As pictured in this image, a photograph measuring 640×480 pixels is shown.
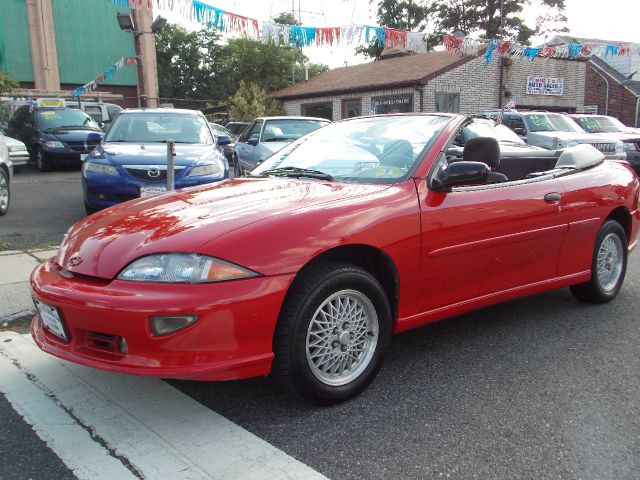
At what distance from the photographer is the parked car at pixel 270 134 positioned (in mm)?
11070

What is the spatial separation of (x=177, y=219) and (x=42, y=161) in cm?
1451

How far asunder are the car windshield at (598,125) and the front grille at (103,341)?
14.8 metres

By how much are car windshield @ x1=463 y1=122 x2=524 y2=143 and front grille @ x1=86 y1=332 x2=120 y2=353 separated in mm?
7807

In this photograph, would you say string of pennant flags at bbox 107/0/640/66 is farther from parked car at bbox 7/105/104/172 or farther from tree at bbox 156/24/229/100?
tree at bbox 156/24/229/100

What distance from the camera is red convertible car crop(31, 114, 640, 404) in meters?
2.52

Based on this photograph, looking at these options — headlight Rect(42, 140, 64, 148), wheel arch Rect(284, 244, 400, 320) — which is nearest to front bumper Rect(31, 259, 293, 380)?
wheel arch Rect(284, 244, 400, 320)

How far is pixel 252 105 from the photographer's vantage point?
1088 inches

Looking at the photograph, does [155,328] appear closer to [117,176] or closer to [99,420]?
[99,420]

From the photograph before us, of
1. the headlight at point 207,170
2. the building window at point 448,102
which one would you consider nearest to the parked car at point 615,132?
the building window at point 448,102

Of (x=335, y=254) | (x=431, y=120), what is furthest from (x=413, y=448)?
(x=431, y=120)

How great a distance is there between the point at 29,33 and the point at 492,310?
35432 mm

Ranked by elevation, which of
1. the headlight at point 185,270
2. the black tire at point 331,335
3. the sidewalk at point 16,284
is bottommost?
the sidewalk at point 16,284

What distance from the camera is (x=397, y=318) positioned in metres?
3.21

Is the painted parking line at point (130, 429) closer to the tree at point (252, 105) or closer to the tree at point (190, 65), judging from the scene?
the tree at point (252, 105)
